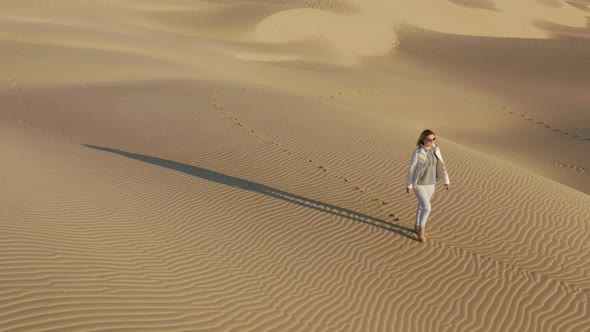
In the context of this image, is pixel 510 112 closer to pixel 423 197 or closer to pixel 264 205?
pixel 423 197

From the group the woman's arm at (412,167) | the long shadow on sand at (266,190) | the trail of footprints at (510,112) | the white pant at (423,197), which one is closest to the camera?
the woman's arm at (412,167)

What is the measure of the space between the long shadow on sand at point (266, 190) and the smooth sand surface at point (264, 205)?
5 centimetres

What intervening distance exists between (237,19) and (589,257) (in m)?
34.1

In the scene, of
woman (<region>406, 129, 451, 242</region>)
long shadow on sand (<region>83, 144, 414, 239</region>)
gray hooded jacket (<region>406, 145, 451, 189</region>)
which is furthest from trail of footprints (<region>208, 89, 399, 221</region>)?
gray hooded jacket (<region>406, 145, 451, 189</region>)

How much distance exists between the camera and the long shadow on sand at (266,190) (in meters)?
8.86

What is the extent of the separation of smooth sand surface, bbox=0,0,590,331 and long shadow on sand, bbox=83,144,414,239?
1.9 inches

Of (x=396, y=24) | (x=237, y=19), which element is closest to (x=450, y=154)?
(x=237, y=19)

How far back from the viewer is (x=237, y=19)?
3872 cm

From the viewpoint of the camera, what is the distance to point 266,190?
9.83m

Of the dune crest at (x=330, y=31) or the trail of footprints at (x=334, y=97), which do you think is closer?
the trail of footprints at (x=334, y=97)

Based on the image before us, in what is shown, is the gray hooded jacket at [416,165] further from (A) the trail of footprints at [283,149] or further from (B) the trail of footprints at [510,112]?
(B) the trail of footprints at [510,112]

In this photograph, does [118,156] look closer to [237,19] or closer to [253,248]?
[253,248]

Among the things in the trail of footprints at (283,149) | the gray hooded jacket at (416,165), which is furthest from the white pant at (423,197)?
the trail of footprints at (283,149)

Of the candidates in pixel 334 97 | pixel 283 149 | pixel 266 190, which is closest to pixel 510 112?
pixel 334 97
